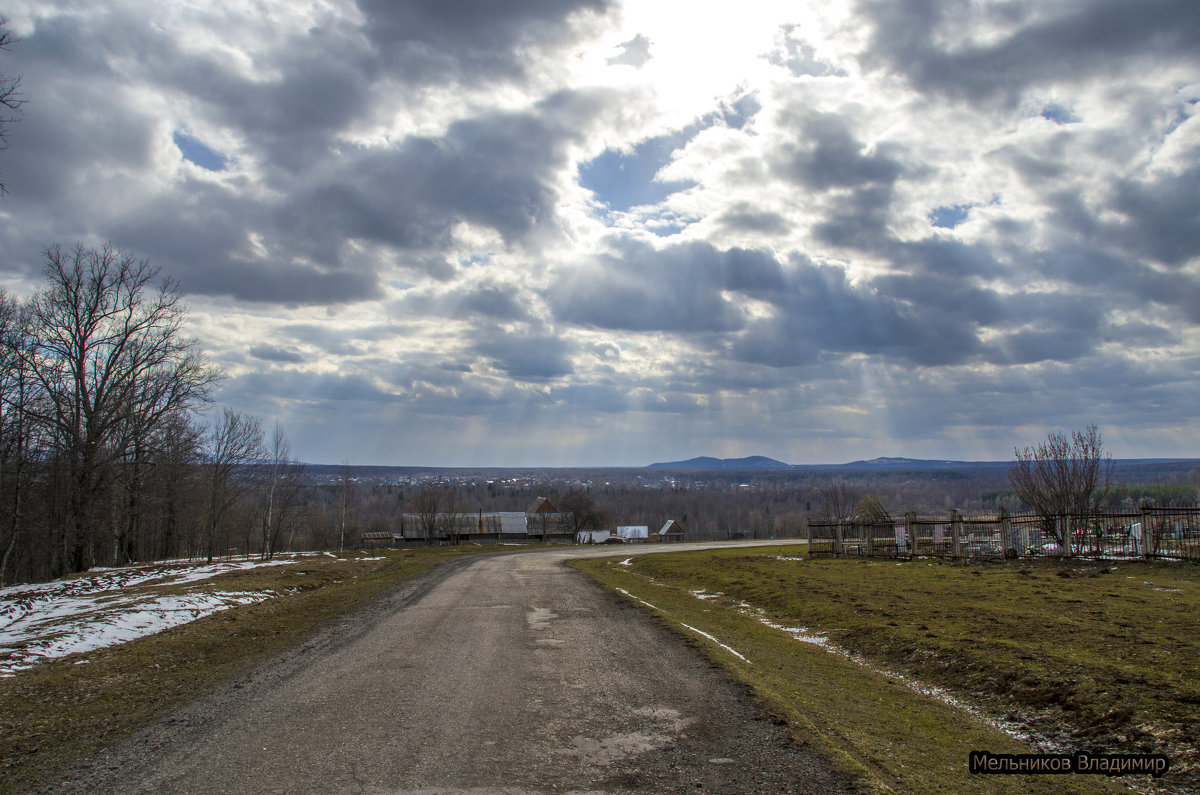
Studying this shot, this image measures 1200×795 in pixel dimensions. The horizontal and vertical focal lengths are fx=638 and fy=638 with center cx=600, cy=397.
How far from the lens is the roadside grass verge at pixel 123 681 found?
20.2 feet

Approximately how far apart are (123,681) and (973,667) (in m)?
11.7

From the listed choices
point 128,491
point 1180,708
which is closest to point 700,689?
point 1180,708

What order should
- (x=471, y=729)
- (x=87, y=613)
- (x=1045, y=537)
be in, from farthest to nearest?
(x=1045, y=537) < (x=87, y=613) < (x=471, y=729)

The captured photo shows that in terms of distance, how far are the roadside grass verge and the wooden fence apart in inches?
906

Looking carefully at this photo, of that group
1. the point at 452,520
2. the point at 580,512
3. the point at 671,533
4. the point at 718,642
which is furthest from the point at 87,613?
the point at 671,533

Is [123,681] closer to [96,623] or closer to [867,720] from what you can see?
[96,623]

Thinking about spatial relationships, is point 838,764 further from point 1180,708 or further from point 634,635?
point 634,635

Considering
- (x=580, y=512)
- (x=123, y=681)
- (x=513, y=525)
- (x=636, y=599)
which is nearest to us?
(x=123, y=681)

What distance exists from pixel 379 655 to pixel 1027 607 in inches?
473

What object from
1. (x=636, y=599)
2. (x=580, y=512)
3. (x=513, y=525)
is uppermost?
(x=636, y=599)

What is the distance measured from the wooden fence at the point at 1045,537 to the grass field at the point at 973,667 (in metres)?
4.05

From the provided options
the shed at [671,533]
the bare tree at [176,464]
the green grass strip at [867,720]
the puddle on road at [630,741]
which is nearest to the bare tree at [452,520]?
the shed at [671,533]

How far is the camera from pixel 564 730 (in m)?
6.24

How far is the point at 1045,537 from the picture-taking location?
27281 mm
